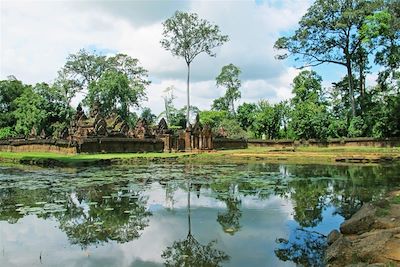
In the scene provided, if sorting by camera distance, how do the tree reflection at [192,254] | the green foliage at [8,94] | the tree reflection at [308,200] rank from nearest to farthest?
the tree reflection at [192,254], the tree reflection at [308,200], the green foliage at [8,94]

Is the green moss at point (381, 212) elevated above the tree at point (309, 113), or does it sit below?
below

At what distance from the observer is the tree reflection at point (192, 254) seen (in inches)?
255

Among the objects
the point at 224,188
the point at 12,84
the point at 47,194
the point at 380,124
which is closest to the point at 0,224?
the point at 47,194

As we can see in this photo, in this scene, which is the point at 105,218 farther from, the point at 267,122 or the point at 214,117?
the point at 214,117

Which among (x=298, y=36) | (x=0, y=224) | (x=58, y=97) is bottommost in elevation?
(x=0, y=224)

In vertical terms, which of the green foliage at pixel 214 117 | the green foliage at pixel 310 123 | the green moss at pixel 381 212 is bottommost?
the green moss at pixel 381 212

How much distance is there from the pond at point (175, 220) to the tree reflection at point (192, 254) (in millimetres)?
17

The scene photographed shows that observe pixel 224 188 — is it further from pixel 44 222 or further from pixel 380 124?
pixel 380 124

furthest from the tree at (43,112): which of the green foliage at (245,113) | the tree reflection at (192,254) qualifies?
the tree reflection at (192,254)

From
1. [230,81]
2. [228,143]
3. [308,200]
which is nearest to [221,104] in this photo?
[230,81]

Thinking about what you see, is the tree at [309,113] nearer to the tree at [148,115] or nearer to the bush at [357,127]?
the bush at [357,127]

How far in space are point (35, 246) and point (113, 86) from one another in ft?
162

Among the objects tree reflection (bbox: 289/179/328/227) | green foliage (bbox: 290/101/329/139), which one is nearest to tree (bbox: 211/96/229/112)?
green foliage (bbox: 290/101/329/139)

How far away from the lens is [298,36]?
149 feet
